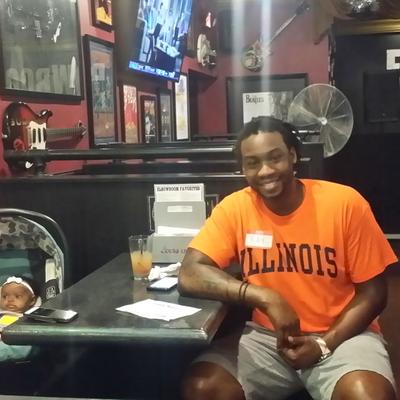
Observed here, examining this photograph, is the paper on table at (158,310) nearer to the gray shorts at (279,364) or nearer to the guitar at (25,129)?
the gray shorts at (279,364)

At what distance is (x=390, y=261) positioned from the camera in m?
2.01

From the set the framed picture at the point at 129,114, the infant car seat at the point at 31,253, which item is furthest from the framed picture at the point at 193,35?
the infant car seat at the point at 31,253

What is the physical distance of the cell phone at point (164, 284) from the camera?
2010 millimetres

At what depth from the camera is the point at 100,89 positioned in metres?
4.09

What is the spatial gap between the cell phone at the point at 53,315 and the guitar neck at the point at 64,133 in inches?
65.0

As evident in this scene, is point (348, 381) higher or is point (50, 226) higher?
point (50, 226)

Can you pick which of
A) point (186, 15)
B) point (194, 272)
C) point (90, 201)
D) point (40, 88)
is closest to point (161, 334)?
point (194, 272)

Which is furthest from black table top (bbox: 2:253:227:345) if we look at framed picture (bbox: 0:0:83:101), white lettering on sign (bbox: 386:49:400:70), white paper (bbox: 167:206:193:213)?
white lettering on sign (bbox: 386:49:400:70)

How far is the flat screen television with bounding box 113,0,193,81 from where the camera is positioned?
13.8ft

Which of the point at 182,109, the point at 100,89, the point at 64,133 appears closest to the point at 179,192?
the point at 64,133

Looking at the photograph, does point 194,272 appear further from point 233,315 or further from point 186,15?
point 186,15

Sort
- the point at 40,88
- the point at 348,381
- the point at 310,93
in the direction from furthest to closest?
the point at 310,93
the point at 40,88
the point at 348,381

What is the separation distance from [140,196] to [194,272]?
2.24 feet

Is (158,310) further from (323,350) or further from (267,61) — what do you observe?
(267,61)
